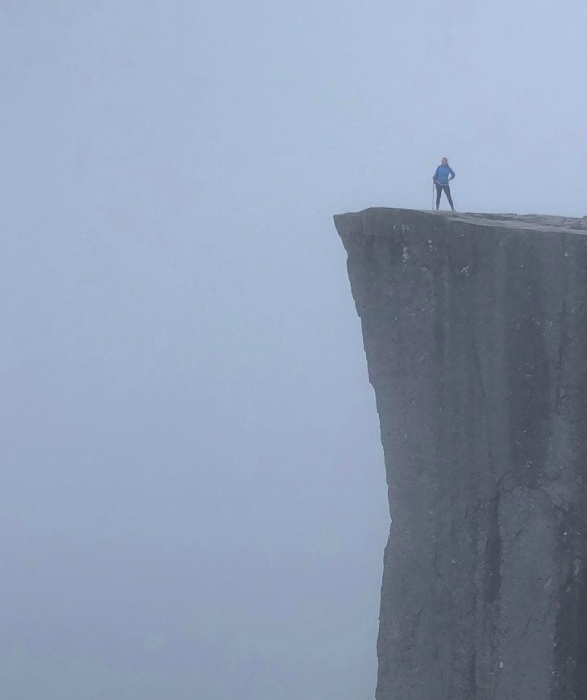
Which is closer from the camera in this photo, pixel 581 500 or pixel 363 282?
pixel 581 500

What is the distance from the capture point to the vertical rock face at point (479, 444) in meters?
3.97

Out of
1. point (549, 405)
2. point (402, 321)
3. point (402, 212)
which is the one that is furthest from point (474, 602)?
point (402, 212)

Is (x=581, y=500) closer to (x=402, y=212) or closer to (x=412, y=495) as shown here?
(x=412, y=495)

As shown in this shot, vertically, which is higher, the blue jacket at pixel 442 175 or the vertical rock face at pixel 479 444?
the blue jacket at pixel 442 175

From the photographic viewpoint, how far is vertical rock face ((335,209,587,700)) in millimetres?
3971

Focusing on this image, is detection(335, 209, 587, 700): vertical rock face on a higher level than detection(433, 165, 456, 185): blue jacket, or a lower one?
lower

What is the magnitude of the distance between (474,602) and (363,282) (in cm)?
164

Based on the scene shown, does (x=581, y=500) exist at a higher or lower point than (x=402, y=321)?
lower

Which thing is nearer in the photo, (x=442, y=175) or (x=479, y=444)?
(x=479, y=444)

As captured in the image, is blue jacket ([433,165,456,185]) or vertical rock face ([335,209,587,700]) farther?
blue jacket ([433,165,456,185])

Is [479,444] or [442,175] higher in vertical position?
[442,175]

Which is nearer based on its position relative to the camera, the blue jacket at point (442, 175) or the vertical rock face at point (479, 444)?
the vertical rock face at point (479, 444)

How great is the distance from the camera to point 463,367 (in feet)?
13.4

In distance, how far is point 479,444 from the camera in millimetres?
4078
